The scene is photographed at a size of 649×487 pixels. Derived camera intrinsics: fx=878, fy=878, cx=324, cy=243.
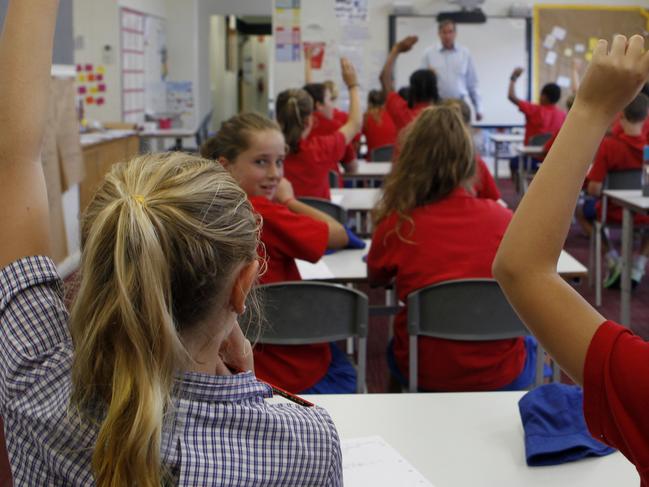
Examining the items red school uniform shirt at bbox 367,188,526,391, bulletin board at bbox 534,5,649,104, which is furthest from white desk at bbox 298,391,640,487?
Result: bulletin board at bbox 534,5,649,104

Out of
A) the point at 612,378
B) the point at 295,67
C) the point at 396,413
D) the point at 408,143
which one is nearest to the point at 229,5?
the point at 295,67

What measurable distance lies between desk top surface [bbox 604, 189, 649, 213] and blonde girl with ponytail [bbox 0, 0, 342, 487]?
12.5 ft

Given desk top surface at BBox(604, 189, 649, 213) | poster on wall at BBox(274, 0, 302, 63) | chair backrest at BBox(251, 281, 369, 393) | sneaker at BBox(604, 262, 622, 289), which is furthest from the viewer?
poster on wall at BBox(274, 0, 302, 63)

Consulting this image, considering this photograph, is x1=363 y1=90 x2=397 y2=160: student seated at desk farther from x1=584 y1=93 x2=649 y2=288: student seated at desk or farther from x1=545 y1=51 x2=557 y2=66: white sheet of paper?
x1=545 y1=51 x2=557 y2=66: white sheet of paper

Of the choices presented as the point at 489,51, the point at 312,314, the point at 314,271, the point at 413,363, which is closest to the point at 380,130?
the point at 489,51

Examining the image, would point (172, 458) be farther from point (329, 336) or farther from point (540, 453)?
point (329, 336)

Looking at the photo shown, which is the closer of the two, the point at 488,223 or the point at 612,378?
the point at 612,378

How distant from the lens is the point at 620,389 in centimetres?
92

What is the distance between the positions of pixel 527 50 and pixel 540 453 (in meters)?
10.1

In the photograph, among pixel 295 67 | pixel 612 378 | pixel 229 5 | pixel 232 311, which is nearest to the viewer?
pixel 612 378

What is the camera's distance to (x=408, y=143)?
2939 mm

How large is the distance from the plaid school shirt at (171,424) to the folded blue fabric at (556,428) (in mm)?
699

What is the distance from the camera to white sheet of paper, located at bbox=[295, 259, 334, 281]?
10.3ft

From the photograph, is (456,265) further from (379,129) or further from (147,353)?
(379,129)
